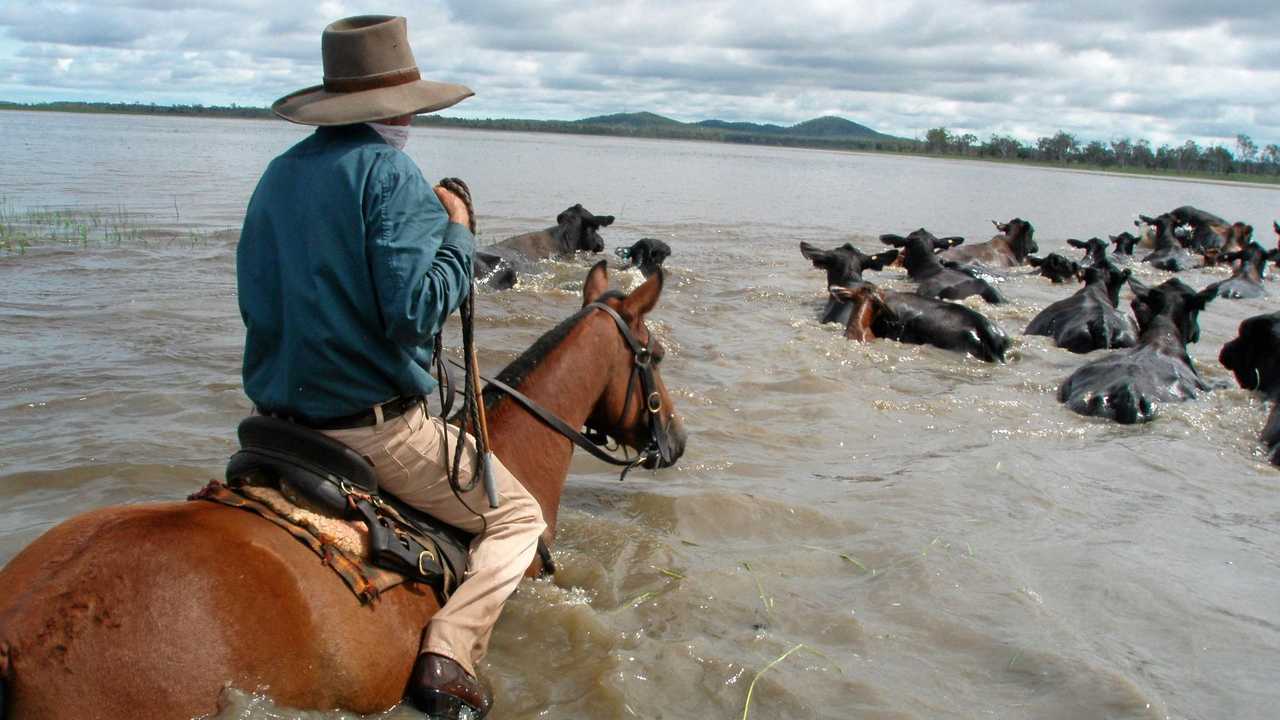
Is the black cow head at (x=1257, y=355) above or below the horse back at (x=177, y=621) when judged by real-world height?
below

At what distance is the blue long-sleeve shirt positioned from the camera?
11.8 ft

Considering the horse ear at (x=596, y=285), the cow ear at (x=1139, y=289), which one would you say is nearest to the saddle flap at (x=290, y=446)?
the horse ear at (x=596, y=285)

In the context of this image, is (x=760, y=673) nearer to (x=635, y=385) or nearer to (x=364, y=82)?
(x=635, y=385)

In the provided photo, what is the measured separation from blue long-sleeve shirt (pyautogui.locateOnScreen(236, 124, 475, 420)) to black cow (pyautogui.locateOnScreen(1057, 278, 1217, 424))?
27.2 ft

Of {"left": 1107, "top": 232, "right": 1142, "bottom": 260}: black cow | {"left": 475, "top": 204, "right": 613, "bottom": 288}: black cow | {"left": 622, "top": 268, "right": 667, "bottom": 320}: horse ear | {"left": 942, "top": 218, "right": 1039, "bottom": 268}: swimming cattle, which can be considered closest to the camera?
{"left": 622, "top": 268, "right": 667, "bottom": 320}: horse ear

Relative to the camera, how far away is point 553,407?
5.10 metres

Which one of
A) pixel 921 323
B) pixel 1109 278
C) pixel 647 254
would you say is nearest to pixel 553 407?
pixel 921 323

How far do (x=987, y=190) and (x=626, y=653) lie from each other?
66.8 meters

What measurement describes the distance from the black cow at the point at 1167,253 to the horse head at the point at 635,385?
2410cm

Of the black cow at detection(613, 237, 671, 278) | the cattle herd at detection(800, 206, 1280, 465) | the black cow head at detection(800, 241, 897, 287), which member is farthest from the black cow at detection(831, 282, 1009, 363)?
the black cow at detection(613, 237, 671, 278)

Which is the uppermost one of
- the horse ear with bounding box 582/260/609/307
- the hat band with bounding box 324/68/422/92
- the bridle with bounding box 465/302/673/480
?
the hat band with bounding box 324/68/422/92

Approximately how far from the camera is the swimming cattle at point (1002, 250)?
75.7 ft

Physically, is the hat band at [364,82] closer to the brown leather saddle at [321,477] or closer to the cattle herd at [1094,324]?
the brown leather saddle at [321,477]

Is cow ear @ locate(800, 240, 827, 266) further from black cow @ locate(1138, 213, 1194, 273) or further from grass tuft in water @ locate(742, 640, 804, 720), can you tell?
grass tuft in water @ locate(742, 640, 804, 720)
